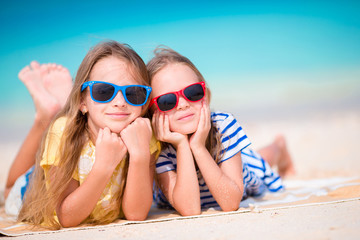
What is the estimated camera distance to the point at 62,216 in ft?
7.38

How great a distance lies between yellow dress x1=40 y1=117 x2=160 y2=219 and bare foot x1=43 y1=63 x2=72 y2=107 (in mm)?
1347

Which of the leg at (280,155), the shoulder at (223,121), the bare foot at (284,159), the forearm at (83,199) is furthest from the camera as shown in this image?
the bare foot at (284,159)

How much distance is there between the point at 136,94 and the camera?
2.33m

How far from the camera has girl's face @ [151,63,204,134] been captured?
247cm

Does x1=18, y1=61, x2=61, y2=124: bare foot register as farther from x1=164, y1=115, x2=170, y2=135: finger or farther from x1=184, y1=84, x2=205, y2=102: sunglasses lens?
x1=184, y1=84, x2=205, y2=102: sunglasses lens

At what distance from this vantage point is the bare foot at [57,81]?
3738 mm

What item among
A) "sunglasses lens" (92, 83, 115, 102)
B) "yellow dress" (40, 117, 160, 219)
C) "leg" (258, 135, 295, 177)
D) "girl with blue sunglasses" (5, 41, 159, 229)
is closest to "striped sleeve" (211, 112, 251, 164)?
"girl with blue sunglasses" (5, 41, 159, 229)

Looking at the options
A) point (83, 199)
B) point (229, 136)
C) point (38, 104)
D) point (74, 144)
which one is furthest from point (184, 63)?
point (38, 104)

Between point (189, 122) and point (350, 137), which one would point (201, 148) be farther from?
point (350, 137)

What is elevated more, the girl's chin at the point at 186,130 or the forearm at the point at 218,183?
the girl's chin at the point at 186,130

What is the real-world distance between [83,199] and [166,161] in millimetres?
682

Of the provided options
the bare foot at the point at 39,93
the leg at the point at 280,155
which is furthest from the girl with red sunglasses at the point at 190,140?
the leg at the point at 280,155

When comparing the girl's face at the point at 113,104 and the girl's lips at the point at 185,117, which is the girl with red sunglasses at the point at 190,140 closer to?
the girl's lips at the point at 185,117

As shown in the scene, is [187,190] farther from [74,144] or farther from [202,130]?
[74,144]
